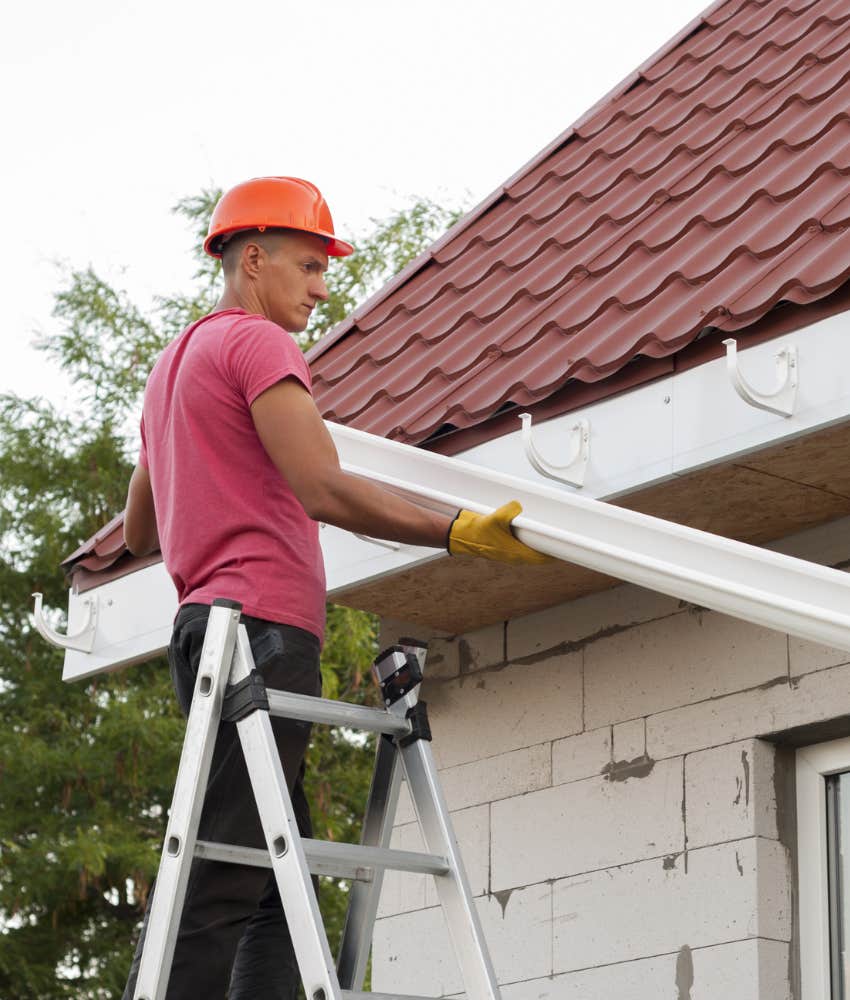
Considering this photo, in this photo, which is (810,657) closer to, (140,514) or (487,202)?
(140,514)

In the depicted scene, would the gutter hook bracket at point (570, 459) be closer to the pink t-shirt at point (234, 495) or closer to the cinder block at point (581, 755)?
the pink t-shirt at point (234, 495)

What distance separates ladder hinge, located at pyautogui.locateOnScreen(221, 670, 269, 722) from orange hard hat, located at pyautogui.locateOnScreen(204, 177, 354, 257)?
1.01 metres

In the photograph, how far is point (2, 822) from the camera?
603 inches

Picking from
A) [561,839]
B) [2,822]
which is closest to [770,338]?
[561,839]

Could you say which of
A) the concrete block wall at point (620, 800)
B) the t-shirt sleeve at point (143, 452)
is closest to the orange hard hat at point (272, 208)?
the t-shirt sleeve at point (143, 452)

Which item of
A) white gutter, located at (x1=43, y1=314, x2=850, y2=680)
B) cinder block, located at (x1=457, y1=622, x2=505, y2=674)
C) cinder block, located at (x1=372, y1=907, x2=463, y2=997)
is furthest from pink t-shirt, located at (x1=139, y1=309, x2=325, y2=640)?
cinder block, located at (x1=372, y1=907, x2=463, y2=997)

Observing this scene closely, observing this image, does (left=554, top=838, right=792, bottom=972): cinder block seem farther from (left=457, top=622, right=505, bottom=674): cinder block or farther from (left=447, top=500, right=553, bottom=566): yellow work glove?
(left=447, top=500, right=553, bottom=566): yellow work glove

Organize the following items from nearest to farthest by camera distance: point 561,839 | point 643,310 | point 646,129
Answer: point 643,310, point 561,839, point 646,129

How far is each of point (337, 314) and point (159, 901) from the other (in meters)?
14.9

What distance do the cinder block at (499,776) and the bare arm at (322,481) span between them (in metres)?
1.91

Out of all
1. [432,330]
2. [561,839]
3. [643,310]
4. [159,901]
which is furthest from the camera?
[432,330]

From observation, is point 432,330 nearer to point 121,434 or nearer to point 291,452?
point 291,452

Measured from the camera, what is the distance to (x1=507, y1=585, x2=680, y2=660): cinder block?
15.7ft

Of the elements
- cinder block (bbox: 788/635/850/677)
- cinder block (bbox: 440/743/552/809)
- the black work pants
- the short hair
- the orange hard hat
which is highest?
the orange hard hat
